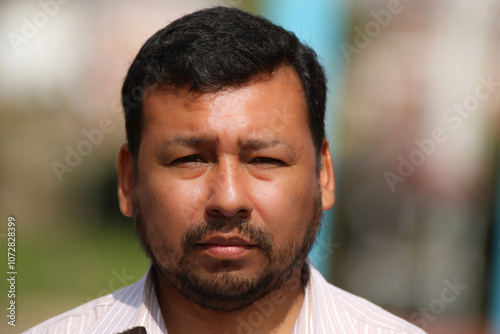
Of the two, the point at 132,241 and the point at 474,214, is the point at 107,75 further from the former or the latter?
the point at 474,214

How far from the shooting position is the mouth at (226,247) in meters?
1.90

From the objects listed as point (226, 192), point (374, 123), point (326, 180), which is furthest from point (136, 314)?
point (374, 123)

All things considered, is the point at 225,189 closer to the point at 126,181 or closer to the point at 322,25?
the point at 126,181

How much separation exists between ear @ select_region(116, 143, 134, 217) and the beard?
24 cm

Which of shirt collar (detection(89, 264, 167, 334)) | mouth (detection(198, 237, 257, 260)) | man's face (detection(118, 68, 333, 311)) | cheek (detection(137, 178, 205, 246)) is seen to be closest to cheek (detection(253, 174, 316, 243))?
man's face (detection(118, 68, 333, 311))

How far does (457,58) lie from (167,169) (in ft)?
12.1

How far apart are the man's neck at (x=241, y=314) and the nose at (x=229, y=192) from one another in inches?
15.8

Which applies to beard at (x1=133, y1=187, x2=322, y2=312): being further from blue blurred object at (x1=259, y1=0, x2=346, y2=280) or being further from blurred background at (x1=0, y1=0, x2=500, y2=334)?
blurred background at (x1=0, y1=0, x2=500, y2=334)

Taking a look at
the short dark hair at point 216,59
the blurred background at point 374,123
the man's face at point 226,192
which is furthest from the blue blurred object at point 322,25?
the man's face at point 226,192

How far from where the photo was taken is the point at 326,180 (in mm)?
2301

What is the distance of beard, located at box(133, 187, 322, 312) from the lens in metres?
1.91

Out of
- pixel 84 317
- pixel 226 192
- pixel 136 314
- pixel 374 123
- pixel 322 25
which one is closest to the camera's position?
pixel 226 192

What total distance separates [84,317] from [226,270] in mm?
726

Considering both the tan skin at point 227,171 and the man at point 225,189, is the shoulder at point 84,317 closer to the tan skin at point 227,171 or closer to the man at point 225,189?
the man at point 225,189
